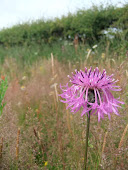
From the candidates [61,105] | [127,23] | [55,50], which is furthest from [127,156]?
[55,50]

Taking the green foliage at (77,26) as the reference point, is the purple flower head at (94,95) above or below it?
below

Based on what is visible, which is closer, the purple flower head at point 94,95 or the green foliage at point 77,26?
the purple flower head at point 94,95

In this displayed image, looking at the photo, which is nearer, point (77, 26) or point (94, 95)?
point (94, 95)

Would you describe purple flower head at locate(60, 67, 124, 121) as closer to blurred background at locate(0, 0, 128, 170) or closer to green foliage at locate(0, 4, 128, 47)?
blurred background at locate(0, 0, 128, 170)

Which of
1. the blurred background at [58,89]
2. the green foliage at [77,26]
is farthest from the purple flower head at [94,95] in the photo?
the green foliage at [77,26]

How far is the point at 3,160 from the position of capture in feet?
4.53

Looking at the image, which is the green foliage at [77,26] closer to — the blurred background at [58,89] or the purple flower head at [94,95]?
the blurred background at [58,89]

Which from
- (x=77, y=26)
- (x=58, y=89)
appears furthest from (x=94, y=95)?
(x=77, y=26)

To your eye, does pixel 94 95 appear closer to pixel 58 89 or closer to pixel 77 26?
pixel 58 89

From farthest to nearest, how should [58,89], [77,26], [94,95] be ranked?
[77,26] → [58,89] → [94,95]

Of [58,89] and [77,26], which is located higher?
[77,26]

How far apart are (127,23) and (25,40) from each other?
4.87 metres

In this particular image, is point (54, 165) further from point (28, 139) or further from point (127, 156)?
point (127, 156)

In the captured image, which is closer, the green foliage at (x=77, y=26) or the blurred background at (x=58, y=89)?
the blurred background at (x=58, y=89)
